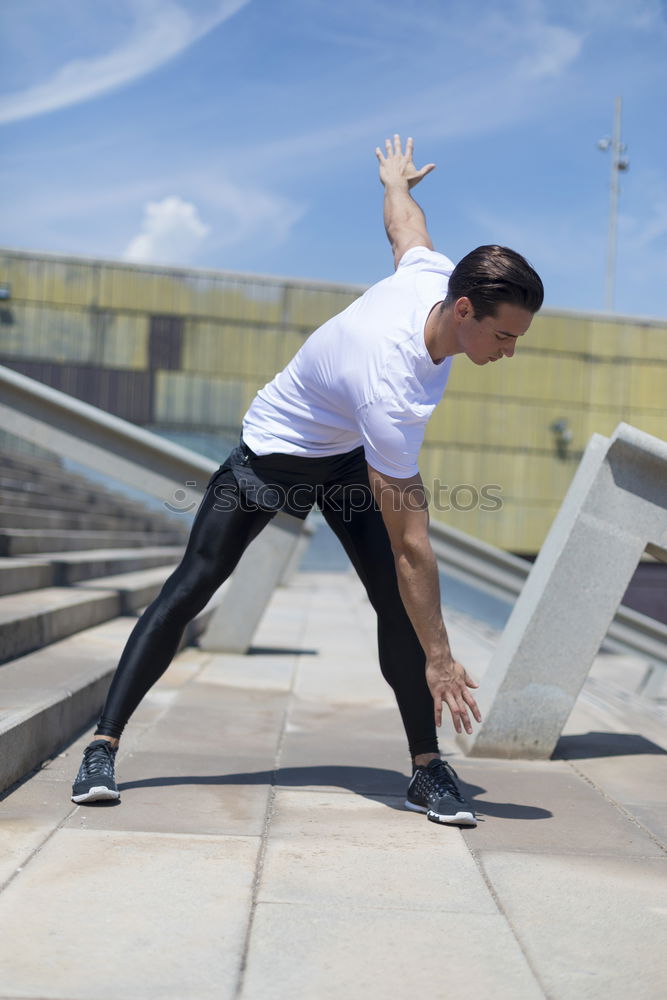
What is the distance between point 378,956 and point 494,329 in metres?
1.50

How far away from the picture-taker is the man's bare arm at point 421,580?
8.71 ft

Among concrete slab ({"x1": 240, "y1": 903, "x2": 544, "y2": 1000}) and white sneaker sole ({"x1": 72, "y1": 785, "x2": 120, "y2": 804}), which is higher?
concrete slab ({"x1": 240, "y1": 903, "x2": 544, "y2": 1000})

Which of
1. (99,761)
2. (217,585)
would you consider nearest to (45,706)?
(99,761)

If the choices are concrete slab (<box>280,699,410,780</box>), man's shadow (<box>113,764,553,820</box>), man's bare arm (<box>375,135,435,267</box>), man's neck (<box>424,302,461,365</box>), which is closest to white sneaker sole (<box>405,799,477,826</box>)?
man's shadow (<box>113,764,553,820</box>)

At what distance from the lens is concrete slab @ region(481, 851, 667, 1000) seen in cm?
186

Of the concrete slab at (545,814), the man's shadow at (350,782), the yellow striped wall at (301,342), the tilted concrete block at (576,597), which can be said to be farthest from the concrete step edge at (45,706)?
the yellow striped wall at (301,342)

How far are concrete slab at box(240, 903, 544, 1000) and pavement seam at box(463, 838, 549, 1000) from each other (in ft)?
0.04

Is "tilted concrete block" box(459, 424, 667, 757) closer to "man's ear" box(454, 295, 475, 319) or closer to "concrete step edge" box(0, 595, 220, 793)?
"man's ear" box(454, 295, 475, 319)

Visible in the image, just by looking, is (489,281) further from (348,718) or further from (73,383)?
(73,383)

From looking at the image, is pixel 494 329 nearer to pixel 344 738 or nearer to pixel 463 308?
pixel 463 308

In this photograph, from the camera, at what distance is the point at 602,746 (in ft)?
13.9

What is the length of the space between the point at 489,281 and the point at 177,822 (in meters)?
1.69

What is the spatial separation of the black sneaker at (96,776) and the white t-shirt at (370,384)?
101 cm

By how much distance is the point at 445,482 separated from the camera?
29688mm
